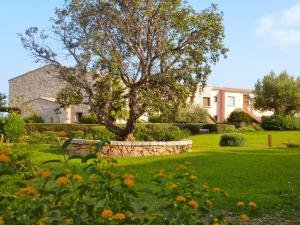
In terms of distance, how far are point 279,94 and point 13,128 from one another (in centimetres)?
3154

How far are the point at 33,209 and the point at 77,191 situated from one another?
52cm

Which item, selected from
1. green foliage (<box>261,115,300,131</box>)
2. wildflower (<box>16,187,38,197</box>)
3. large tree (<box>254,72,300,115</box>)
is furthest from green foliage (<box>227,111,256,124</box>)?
wildflower (<box>16,187,38,197</box>)

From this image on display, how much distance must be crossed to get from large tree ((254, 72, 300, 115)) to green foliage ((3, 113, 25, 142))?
99.9ft

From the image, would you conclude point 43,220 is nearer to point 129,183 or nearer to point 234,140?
point 129,183

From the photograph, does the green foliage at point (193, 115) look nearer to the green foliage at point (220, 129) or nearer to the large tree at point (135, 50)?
the green foliage at point (220, 129)

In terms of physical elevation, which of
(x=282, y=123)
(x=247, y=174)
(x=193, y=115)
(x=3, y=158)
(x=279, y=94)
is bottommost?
(x=247, y=174)

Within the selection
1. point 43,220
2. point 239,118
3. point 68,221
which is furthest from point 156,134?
point 239,118

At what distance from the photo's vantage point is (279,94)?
47344 millimetres

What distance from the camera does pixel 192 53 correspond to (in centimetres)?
1614

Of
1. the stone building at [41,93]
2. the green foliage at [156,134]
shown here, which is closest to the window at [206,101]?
the stone building at [41,93]

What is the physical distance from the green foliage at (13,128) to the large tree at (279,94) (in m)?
30.5

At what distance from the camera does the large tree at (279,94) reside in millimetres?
47250

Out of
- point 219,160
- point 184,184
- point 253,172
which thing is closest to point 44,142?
point 219,160

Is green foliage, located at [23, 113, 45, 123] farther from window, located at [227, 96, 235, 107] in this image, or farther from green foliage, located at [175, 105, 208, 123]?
window, located at [227, 96, 235, 107]
